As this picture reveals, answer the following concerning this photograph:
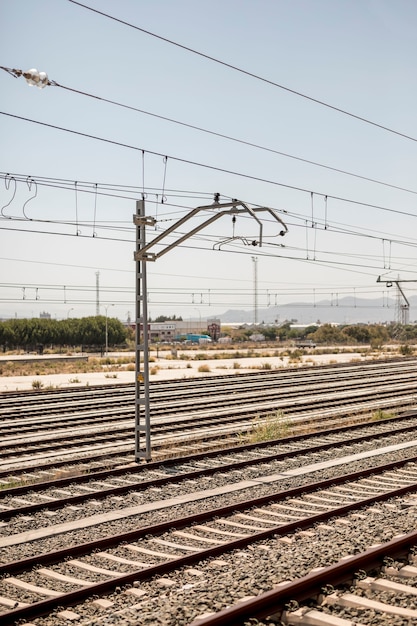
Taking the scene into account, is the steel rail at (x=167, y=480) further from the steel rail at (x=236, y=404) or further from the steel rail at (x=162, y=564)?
the steel rail at (x=236, y=404)

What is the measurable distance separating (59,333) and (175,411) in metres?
91.8

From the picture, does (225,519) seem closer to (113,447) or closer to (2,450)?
(113,447)

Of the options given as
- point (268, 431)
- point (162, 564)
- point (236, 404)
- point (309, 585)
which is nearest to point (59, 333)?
point (236, 404)

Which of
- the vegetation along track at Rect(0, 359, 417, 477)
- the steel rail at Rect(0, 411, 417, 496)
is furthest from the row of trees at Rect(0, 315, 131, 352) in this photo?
the steel rail at Rect(0, 411, 417, 496)

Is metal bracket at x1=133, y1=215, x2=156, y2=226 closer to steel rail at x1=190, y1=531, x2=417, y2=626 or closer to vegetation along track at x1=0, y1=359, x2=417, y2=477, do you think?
vegetation along track at x1=0, y1=359, x2=417, y2=477

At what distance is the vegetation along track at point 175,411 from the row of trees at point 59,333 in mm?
73928

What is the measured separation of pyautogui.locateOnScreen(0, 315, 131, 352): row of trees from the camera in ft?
367

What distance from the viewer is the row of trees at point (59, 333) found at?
111750mm

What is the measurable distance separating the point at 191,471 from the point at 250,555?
18.7ft

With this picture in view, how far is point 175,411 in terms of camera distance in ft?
83.8

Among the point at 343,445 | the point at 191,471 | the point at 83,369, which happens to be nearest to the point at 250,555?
the point at 191,471

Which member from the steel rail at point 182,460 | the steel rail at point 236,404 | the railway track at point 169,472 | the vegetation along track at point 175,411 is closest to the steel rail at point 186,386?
the vegetation along track at point 175,411

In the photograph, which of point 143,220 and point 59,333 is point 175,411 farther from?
point 59,333

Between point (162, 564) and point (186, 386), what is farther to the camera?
point (186, 386)
